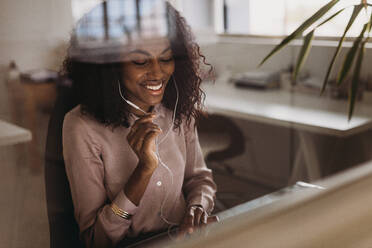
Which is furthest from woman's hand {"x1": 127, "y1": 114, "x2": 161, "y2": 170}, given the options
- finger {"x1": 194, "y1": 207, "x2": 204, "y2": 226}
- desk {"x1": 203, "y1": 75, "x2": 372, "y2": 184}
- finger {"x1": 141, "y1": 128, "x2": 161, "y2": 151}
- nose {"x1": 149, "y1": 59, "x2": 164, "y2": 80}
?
desk {"x1": 203, "y1": 75, "x2": 372, "y2": 184}

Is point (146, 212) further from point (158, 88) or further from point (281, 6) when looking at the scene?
point (281, 6)

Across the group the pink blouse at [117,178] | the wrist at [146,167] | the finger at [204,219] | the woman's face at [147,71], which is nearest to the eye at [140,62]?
the woman's face at [147,71]

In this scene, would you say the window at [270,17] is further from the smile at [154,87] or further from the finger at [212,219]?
the finger at [212,219]

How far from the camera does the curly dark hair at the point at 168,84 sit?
1.10 meters

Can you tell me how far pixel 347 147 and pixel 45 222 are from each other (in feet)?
4.65

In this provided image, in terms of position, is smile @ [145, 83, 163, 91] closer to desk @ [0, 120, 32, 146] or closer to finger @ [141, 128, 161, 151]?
finger @ [141, 128, 161, 151]

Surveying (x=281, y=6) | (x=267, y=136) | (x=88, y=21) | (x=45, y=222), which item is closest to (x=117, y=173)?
(x=45, y=222)

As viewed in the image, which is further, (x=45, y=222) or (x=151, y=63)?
(x=151, y=63)

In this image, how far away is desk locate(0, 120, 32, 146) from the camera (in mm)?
992

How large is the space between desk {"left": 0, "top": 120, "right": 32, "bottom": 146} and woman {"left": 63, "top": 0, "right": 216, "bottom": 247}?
0.30ft

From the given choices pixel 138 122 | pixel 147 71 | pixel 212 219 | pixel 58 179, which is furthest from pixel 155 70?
pixel 212 219

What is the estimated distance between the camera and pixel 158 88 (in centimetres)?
122

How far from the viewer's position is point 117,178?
118 centimetres

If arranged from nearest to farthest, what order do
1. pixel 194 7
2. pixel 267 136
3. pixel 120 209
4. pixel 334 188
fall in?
1. pixel 334 188
2. pixel 120 209
3. pixel 194 7
4. pixel 267 136
